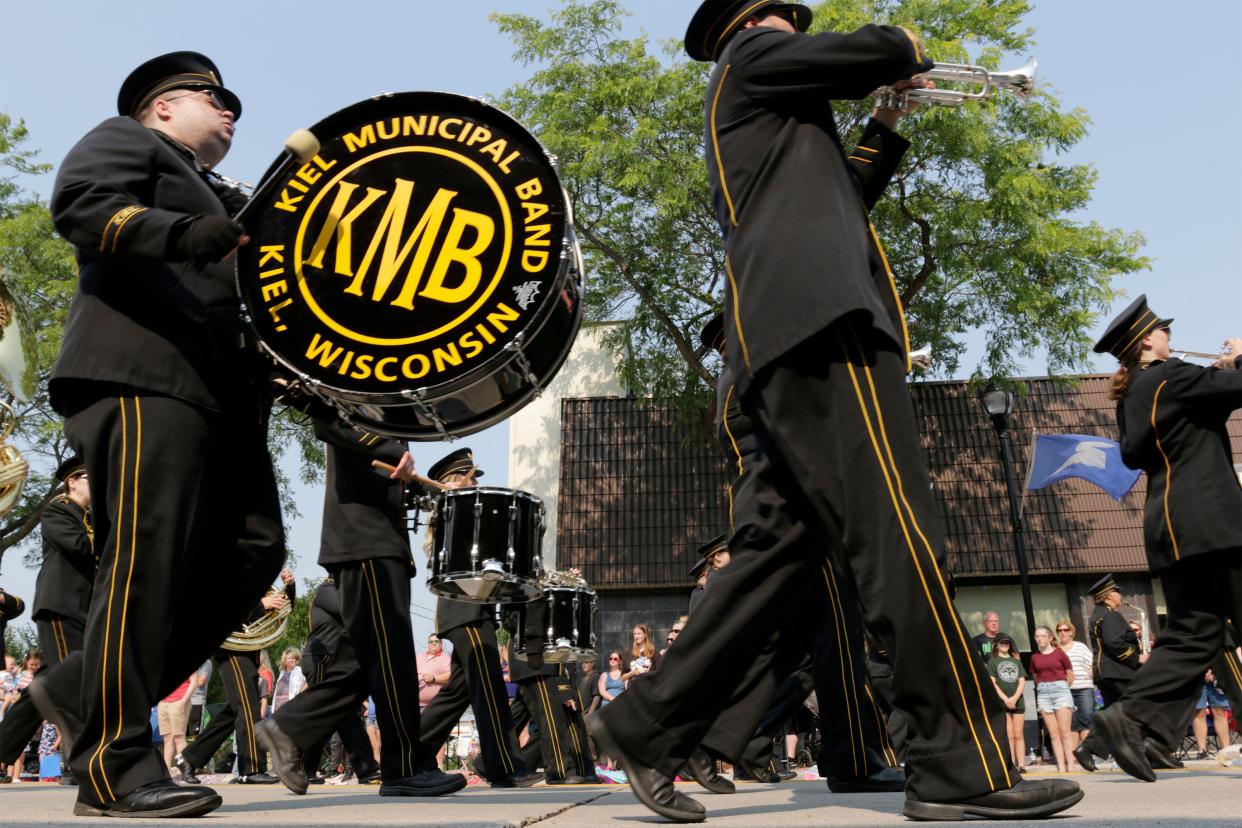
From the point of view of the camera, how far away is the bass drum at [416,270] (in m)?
3.38

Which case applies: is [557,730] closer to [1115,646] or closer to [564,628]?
[564,628]

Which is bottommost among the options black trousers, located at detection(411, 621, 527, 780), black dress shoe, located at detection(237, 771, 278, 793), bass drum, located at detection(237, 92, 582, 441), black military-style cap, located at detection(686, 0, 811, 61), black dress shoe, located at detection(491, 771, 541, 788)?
black dress shoe, located at detection(237, 771, 278, 793)

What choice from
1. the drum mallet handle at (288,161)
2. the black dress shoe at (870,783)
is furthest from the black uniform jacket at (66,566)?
the black dress shoe at (870,783)

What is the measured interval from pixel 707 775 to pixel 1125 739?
1.91 metres

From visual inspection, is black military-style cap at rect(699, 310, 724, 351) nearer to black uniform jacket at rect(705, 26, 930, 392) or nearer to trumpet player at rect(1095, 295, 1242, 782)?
trumpet player at rect(1095, 295, 1242, 782)

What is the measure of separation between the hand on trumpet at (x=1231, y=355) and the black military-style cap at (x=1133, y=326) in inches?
12.9

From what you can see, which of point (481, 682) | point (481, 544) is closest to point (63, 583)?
point (481, 682)

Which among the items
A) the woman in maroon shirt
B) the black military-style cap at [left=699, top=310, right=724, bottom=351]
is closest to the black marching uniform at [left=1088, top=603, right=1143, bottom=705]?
the woman in maroon shirt

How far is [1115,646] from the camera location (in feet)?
38.6

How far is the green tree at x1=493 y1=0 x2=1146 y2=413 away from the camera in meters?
18.4

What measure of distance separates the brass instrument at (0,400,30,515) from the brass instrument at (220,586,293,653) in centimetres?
306

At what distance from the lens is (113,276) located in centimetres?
366

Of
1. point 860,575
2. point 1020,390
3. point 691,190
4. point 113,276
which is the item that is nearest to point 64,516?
point 113,276

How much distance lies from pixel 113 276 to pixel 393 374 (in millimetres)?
1029
